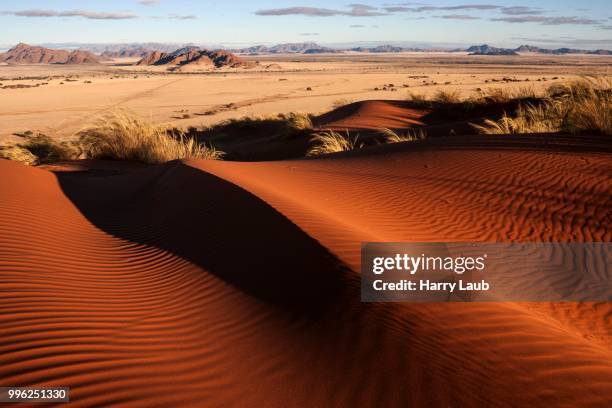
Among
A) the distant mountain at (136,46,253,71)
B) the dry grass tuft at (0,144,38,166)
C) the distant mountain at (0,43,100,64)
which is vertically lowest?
the dry grass tuft at (0,144,38,166)

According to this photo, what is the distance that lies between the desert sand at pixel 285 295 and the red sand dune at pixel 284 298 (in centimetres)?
2

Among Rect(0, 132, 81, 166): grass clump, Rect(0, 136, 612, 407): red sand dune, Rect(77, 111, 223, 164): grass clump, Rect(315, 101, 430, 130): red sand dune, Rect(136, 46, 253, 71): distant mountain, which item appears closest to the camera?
Rect(0, 136, 612, 407): red sand dune

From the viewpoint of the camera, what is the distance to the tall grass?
36.7ft

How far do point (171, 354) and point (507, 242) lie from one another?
447 cm

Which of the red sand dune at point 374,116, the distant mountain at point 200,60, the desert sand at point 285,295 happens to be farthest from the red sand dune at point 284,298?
the distant mountain at point 200,60

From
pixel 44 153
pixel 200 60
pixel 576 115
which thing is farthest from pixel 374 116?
pixel 200 60

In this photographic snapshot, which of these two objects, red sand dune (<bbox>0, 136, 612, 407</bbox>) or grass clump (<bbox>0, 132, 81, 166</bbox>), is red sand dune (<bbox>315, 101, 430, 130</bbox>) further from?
red sand dune (<bbox>0, 136, 612, 407</bbox>)

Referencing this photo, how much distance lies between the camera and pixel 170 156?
14.4 m

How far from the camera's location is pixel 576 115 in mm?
11883

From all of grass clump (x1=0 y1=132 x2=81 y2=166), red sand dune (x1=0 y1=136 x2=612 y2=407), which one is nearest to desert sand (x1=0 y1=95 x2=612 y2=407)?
red sand dune (x1=0 y1=136 x2=612 y2=407)

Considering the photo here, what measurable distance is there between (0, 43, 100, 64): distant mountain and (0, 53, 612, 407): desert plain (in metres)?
141

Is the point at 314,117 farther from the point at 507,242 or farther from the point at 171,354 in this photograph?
the point at 171,354

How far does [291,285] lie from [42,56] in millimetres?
170267

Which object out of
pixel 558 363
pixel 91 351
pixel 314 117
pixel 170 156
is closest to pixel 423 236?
pixel 558 363
